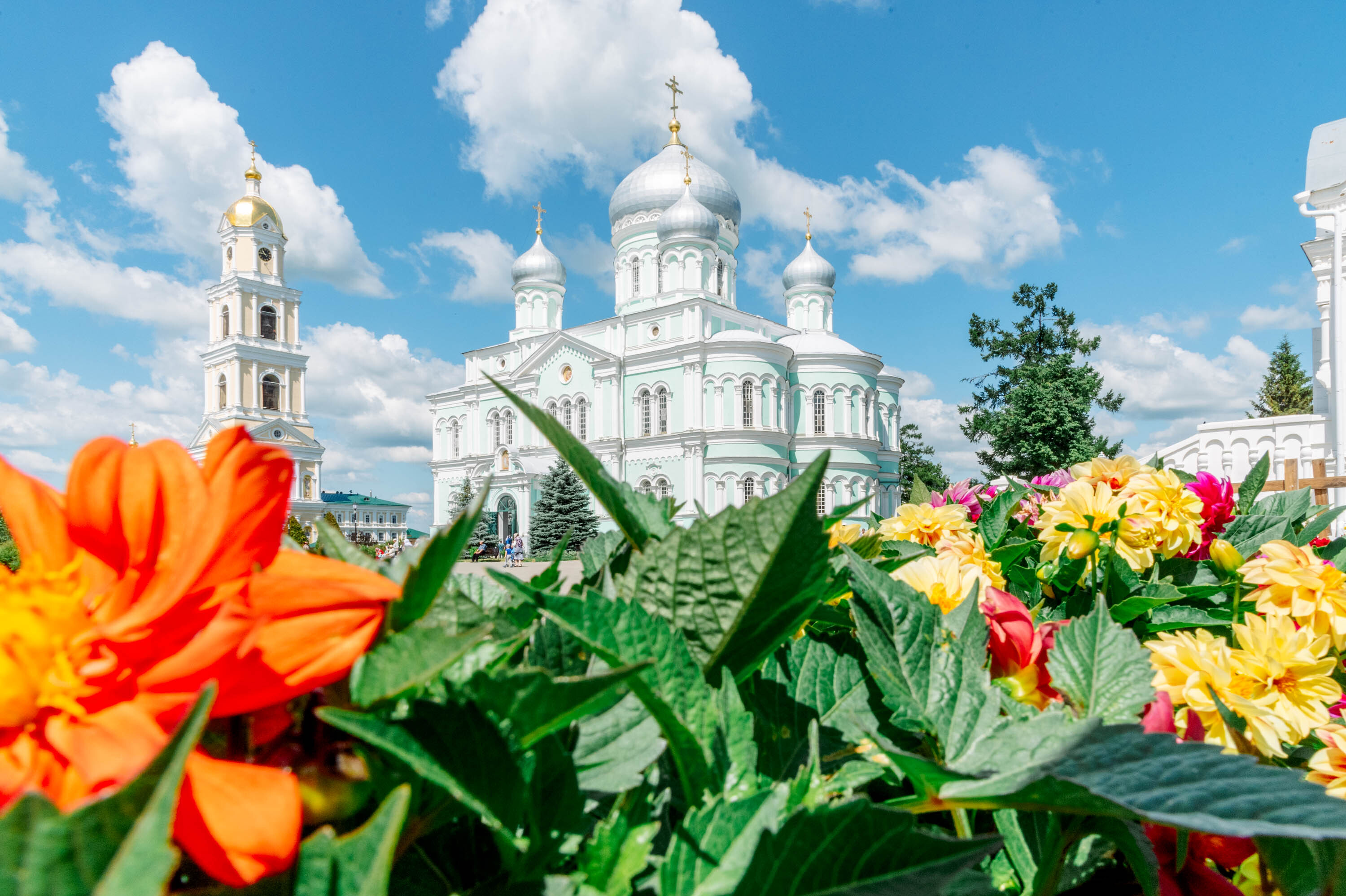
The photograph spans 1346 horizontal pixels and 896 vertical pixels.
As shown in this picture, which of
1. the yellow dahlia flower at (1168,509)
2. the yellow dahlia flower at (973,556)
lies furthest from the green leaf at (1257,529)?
the yellow dahlia flower at (973,556)

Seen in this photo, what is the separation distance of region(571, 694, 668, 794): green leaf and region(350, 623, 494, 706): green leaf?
12 cm

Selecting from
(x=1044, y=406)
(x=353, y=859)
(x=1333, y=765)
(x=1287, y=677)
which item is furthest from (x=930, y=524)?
(x=1044, y=406)

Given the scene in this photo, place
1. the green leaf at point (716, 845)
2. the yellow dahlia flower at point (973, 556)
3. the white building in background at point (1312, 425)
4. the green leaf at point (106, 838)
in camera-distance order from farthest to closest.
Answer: the white building in background at point (1312, 425) < the yellow dahlia flower at point (973, 556) < the green leaf at point (716, 845) < the green leaf at point (106, 838)

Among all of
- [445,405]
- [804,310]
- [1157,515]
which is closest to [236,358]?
[445,405]

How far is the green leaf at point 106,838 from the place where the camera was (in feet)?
0.73

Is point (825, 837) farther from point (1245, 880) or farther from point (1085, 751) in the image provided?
point (1245, 880)

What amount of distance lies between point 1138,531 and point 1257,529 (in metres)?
0.49

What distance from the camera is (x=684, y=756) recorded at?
393 millimetres

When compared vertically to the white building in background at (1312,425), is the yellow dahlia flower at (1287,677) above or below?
below

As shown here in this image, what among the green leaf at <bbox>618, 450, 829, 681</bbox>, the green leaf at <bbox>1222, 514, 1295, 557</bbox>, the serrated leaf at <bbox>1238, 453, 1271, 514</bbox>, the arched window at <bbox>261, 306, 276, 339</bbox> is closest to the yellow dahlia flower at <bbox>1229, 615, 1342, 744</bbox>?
the green leaf at <bbox>618, 450, 829, 681</bbox>

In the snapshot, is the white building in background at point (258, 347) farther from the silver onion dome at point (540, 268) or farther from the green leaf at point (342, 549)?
the green leaf at point (342, 549)

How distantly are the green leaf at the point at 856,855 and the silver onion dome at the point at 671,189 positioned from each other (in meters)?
29.1

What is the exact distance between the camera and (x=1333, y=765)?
2.05 ft

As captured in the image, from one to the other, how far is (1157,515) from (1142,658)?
73cm
